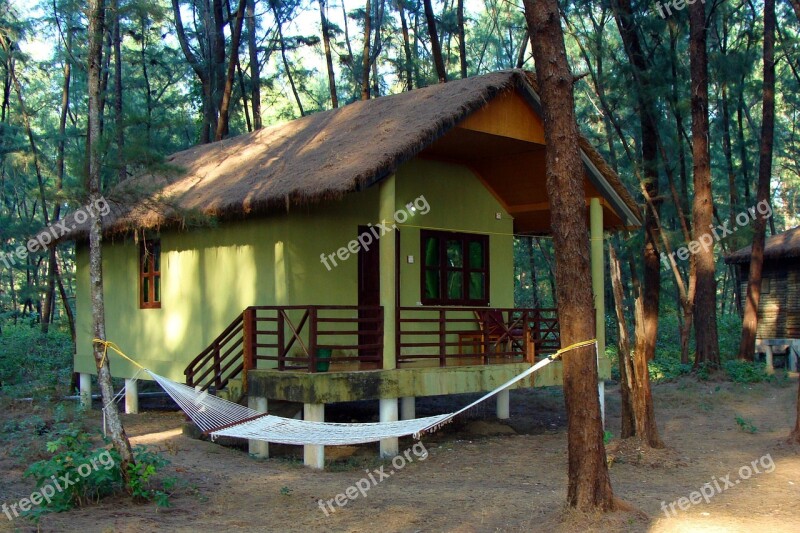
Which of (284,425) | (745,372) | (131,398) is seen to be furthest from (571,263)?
(745,372)

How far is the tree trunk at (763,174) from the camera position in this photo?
19.3 metres

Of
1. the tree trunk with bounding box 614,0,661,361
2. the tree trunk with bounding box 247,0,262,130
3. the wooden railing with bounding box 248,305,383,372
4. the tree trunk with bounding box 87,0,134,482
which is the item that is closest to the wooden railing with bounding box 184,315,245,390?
the wooden railing with bounding box 248,305,383,372

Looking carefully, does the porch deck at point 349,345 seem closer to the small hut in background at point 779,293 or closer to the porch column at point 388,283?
the porch column at point 388,283

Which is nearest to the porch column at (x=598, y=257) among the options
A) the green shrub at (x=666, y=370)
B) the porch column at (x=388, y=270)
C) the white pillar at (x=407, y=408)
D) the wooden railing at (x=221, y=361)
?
the white pillar at (x=407, y=408)

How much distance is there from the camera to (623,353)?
1046 centimetres

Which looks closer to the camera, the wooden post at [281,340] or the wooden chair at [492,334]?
the wooden post at [281,340]

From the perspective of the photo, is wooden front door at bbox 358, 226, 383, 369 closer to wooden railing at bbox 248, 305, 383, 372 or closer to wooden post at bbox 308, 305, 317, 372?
wooden railing at bbox 248, 305, 383, 372

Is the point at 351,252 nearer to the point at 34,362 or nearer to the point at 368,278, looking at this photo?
the point at 368,278

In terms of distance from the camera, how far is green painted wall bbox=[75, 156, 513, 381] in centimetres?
1172

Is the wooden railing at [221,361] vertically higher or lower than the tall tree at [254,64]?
lower

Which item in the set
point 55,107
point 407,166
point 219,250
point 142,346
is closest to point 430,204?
point 407,166

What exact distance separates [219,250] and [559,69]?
7.02m
